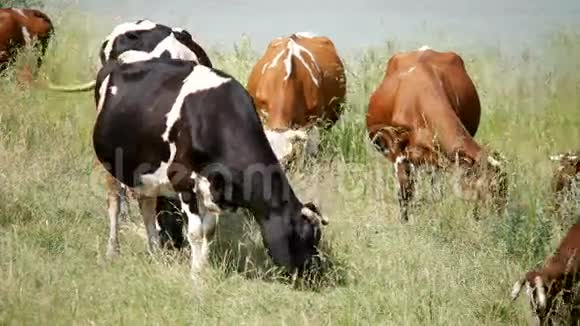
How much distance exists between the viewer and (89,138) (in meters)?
10.6

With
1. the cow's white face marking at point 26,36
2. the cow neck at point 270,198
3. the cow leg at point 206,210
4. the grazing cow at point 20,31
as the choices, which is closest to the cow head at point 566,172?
the cow neck at point 270,198

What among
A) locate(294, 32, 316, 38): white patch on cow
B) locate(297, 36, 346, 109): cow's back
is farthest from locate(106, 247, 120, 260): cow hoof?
locate(294, 32, 316, 38): white patch on cow

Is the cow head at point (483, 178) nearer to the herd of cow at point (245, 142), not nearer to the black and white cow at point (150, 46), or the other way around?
the herd of cow at point (245, 142)

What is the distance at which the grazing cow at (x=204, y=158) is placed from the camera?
6410mm

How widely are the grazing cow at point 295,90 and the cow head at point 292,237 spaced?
2.44 metres

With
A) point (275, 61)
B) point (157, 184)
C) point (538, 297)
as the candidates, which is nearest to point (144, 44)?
point (157, 184)

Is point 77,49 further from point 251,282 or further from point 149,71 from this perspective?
point 251,282

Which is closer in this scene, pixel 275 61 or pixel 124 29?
pixel 124 29

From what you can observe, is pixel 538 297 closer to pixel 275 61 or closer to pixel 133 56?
pixel 133 56

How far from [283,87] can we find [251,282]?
3611 mm

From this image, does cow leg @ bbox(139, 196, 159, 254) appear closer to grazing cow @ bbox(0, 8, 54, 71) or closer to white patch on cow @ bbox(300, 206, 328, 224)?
white patch on cow @ bbox(300, 206, 328, 224)

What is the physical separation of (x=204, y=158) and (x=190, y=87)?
1.91 feet

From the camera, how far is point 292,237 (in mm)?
6395

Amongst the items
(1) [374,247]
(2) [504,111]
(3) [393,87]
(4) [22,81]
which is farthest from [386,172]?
(4) [22,81]
